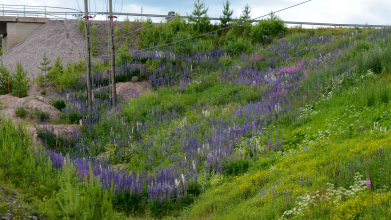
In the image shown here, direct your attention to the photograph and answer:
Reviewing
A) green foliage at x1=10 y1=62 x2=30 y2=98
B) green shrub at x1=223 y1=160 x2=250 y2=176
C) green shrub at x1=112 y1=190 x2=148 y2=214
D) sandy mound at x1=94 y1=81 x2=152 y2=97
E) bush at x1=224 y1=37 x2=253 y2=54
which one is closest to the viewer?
green shrub at x1=112 y1=190 x2=148 y2=214

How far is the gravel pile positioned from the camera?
23234mm

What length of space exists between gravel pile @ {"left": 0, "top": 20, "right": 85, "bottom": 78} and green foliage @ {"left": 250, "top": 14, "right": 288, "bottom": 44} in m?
13.3

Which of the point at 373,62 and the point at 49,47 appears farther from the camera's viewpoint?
the point at 49,47

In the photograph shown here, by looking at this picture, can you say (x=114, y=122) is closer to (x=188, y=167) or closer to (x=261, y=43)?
(x=188, y=167)

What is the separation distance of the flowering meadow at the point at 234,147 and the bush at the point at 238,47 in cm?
368

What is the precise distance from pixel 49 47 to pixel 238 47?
15339 mm

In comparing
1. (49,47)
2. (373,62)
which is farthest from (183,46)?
(373,62)

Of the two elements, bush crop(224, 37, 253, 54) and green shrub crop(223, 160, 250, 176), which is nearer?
green shrub crop(223, 160, 250, 176)

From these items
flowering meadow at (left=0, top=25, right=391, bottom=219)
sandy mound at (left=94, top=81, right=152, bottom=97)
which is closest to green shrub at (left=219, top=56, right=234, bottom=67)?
flowering meadow at (left=0, top=25, right=391, bottom=219)

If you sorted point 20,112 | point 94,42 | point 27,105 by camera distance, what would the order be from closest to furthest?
point 20,112 → point 27,105 → point 94,42

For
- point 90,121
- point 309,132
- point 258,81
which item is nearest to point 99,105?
point 90,121

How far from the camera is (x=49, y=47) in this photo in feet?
81.7

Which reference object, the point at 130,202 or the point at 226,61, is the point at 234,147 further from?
the point at 226,61

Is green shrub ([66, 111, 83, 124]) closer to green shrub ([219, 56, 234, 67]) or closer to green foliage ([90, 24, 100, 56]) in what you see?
green foliage ([90, 24, 100, 56])
